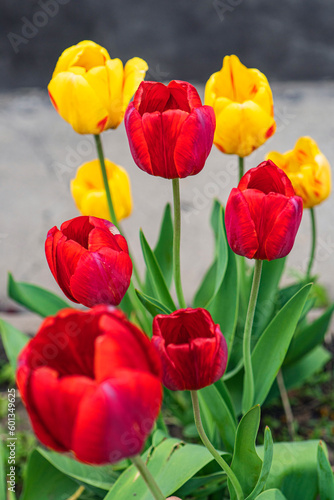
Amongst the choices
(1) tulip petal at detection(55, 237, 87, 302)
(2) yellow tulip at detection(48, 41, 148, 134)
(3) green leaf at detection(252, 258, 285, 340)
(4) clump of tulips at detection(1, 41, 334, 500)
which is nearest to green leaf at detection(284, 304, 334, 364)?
(4) clump of tulips at detection(1, 41, 334, 500)

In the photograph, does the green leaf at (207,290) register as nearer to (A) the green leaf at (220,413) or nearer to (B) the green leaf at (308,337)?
(B) the green leaf at (308,337)

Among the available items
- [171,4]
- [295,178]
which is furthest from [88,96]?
[171,4]

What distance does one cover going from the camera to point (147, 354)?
44 centimetres

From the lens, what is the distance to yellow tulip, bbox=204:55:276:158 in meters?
0.87

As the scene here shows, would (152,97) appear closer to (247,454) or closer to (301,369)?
(247,454)

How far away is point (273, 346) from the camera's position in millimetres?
957

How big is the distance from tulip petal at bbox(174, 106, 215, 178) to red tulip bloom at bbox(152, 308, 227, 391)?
0.61 ft

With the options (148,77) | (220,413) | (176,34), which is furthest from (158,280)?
(176,34)

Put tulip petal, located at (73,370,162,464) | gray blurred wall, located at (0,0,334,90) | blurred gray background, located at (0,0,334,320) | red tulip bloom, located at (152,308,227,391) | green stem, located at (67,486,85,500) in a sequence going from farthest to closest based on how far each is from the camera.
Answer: gray blurred wall, located at (0,0,334,90)
blurred gray background, located at (0,0,334,320)
green stem, located at (67,486,85,500)
red tulip bloom, located at (152,308,227,391)
tulip petal, located at (73,370,162,464)

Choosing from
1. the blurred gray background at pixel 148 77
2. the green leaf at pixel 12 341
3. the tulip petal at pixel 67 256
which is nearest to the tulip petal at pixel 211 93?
the tulip petal at pixel 67 256

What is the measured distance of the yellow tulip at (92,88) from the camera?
0.85 m

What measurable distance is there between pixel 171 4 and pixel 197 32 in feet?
0.69

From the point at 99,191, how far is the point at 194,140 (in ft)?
1.34

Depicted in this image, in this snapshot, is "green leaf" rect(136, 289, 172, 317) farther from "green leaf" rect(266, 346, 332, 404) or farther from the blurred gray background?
the blurred gray background
